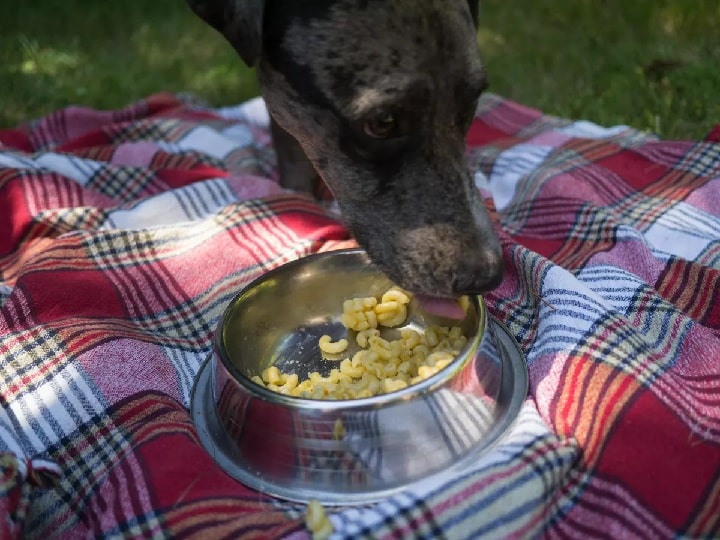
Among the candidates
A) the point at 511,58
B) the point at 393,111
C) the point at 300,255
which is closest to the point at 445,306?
the point at 393,111

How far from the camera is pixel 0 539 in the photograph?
65.2 inches

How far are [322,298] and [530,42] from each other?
3.02 meters

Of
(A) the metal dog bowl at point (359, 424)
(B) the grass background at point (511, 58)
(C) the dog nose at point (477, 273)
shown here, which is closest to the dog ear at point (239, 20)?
(A) the metal dog bowl at point (359, 424)

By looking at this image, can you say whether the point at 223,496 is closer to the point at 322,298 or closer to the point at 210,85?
the point at 322,298

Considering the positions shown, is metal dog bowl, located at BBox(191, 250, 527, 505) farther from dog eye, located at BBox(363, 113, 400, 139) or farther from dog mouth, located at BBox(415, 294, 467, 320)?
dog eye, located at BBox(363, 113, 400, 139)

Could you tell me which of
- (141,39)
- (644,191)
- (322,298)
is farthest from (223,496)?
(141,39)

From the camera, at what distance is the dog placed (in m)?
2.00

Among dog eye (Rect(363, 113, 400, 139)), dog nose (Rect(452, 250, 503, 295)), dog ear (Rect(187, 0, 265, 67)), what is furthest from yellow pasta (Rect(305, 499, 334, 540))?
dog ear (Rect(187, 0, 265, 67))

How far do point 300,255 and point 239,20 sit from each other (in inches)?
30.5

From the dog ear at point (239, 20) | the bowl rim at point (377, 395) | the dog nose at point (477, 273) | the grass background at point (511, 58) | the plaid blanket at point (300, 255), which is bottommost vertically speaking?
the grass background at point (511, 58)

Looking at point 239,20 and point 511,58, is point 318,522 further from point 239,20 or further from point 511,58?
point 511,58

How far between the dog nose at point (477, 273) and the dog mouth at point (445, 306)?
0.08 meters

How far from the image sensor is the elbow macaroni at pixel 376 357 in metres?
2.01

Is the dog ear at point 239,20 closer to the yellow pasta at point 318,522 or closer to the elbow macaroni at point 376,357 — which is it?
the elbow macaroni at point 376,357
